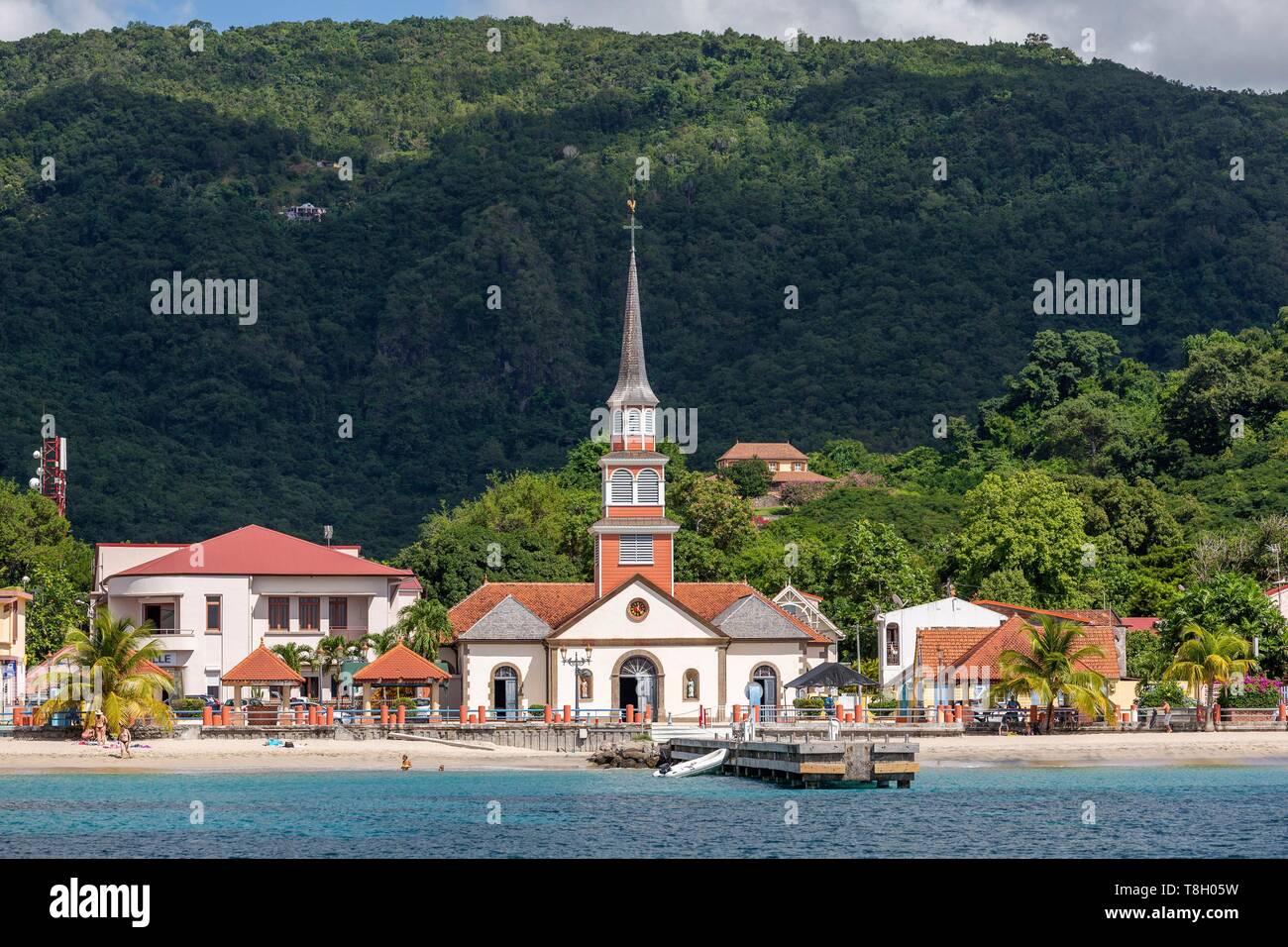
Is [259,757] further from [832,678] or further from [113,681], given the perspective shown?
[832,678]

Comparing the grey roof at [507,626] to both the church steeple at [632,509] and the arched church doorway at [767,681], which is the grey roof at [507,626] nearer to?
the church steeple at [632,509]

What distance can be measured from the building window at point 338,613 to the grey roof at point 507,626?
7.37 meters

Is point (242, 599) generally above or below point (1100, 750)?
above

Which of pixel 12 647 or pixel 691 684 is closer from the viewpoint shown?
pixel 691 684

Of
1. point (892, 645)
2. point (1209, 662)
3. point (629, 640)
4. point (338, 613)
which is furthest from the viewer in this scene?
point (892, 645)

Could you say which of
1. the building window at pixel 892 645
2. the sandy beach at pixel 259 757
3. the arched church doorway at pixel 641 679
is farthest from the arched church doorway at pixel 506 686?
the building window at pixel 892 645

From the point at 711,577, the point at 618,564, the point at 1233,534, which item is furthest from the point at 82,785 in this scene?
the point at 1233,534

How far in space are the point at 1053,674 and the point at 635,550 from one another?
1689 cm

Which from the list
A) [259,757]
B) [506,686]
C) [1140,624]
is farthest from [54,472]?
[1140,624]

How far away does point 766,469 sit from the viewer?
6718 inches

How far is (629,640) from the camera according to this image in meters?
71.2

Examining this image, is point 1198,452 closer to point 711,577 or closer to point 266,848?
point 711,577

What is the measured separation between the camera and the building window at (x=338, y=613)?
7656 centimetres

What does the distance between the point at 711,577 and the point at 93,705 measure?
4194 cm
